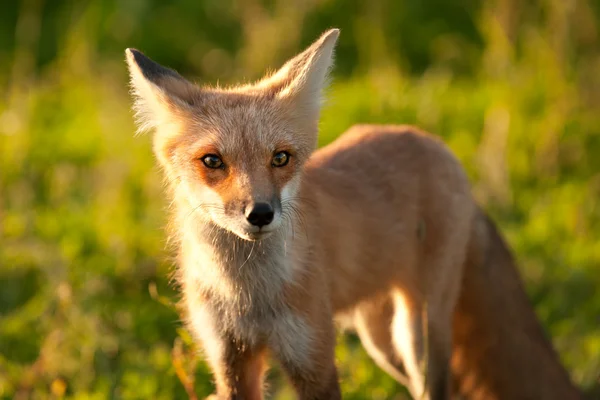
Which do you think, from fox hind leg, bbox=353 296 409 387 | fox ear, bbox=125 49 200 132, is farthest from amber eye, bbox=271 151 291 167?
fox hind leg, bbox=353 296 409 387

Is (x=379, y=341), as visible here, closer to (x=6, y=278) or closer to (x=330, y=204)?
(x=330, y=204)

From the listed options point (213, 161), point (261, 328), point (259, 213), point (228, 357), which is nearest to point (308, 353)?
point (261, 328)

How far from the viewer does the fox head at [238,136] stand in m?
3.49

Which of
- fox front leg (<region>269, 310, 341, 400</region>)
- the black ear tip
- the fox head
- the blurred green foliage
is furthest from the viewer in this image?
the blurred green foliage

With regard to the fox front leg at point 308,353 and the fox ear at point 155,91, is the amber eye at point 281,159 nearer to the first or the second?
the fox ear at point 155,91

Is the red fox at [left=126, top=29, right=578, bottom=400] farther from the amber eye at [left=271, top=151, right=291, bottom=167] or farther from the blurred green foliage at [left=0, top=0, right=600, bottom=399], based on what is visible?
the blurred green foliage at [left=0, top=0, right=600, bottom=399]

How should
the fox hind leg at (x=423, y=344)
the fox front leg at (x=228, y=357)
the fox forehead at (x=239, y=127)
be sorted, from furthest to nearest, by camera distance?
the fox hind leg at (x=423, y=344), the fox front leg at (x=228, y=357), the fox forehead at (x=239, y=127)

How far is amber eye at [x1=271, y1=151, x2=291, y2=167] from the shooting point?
11.9 feet

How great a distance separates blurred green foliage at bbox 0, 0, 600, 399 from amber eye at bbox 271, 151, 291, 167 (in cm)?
108

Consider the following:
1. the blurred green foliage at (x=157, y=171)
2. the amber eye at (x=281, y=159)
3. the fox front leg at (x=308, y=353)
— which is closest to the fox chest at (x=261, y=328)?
the fox front leg at (x=308, y=353)

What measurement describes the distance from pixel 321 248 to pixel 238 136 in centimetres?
83

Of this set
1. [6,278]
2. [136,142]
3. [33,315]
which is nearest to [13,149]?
[136,142]

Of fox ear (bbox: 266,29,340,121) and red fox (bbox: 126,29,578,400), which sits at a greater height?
fox ear (bbox: 266,29,340,121)

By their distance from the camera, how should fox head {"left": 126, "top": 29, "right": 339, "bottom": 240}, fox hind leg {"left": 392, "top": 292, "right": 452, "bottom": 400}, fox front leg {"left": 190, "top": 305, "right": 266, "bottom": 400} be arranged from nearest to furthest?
1. fox head {"left": 126, "top": 29, "right": 339, "bottom": 240}
2. fox front leg {"left": 190, "top": 305, "right": 266, "bottom": 400}
3. fox hind leg {"left": 392, "top": 292, "right": 452, "bottom": 400}
